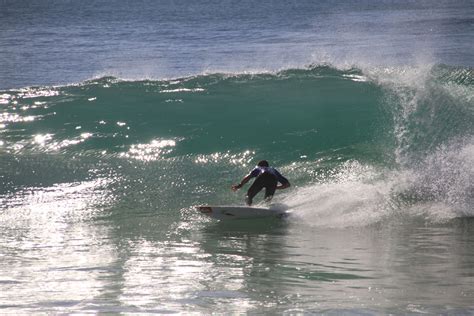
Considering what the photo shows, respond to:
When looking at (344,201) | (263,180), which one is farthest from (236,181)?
(344,201)

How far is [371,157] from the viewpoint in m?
17.3

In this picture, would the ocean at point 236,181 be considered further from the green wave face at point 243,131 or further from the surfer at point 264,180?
the surfer at point 264,180

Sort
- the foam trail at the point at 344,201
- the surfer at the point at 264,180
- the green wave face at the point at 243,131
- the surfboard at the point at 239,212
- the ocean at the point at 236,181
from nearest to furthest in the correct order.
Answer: the ocean at the point at 236,181 < the surfboard at the point at 239,212 < the foam trail at the point at 344,201 < the surfer at the point at 264,180 < the green wave face at the point at 243,131

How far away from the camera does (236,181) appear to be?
16.2m

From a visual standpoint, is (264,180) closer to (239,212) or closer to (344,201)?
(239,212)

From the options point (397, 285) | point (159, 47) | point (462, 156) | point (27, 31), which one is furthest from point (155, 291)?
point (27, 31)

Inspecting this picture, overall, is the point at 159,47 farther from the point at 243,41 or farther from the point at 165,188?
the point at 165,188

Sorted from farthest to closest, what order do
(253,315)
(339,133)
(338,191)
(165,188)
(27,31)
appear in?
1. (27,31)
2. (339,133)
3. (165,188)
4. (338,191)
5. (253,315)

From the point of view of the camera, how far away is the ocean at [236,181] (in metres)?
9.58

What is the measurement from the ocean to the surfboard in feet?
0.39

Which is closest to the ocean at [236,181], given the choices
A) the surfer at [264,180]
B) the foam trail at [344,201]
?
the foam trail at [344,201]

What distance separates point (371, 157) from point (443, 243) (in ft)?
18.1

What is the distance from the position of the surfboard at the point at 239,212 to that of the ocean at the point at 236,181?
0.12m

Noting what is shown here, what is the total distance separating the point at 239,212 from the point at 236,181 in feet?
9.31
